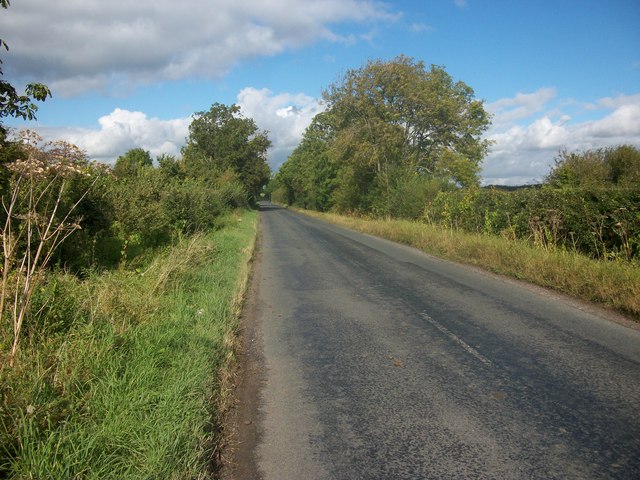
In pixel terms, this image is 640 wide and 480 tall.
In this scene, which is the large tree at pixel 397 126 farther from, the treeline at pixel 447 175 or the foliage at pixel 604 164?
the foliage at pixel 604 164

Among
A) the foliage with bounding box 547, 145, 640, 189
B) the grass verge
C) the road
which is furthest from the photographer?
the foliage with bounding box 547, 145, 640, 189

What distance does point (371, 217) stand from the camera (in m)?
33.5

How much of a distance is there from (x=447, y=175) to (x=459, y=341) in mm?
29489

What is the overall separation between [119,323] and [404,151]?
3069 centimetres

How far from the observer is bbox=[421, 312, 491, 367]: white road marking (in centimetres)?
536

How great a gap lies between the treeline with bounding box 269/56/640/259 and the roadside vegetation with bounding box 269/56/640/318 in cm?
5

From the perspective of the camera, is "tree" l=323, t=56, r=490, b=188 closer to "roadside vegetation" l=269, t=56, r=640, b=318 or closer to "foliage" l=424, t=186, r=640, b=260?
"roadside vegetation" l=269, t=56, r=640, b=318

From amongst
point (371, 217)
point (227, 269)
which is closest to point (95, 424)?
point (227, 269)

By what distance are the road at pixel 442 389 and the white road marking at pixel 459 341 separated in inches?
1.0

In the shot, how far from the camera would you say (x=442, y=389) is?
4566 mm

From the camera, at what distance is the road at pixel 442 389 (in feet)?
11.0

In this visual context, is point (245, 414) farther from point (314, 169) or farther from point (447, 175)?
point (314, 169)

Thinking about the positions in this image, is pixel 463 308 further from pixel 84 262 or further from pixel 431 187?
pixel 431 187

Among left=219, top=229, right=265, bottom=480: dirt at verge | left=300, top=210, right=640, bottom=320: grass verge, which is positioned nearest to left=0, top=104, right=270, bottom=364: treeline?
left=219, top=229, right=265, bottom=480: dirt at verge
